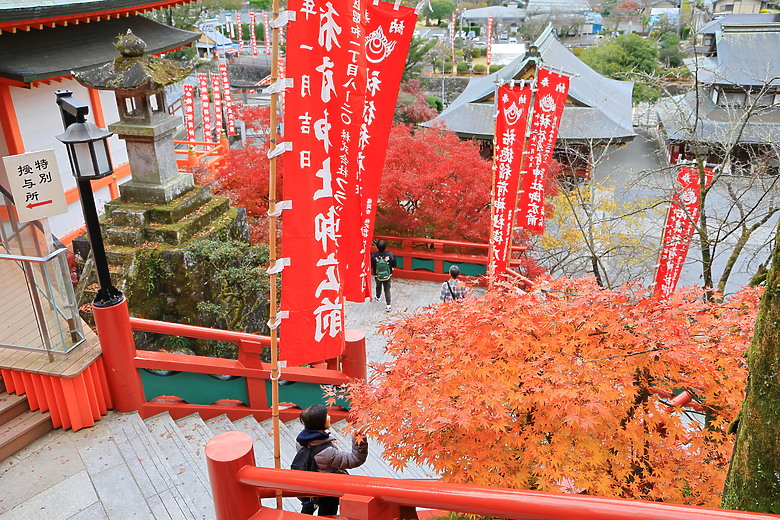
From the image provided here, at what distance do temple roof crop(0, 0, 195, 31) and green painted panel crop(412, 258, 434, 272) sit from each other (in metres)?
9.41

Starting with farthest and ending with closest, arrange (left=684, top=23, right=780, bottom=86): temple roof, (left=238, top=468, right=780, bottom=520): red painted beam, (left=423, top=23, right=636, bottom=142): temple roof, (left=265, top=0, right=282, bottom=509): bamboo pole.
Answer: (left=684, top=23, right=780, bottom=86): temple roof, (left=423, top=23, right=636, bottom=142): temple roof, (left=265, top=0, right=282, bottom=509): bamboo pole, (left=238, top=468, right=780, bottom=520): red painted beam

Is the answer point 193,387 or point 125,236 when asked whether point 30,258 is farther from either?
point 125,236

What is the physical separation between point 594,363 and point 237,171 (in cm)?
1116

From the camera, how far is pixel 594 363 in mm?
4363

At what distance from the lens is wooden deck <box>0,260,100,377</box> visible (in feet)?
17.4

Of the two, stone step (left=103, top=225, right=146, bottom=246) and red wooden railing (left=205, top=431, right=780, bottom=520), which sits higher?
red wooden railing (left=205, top=431, right=780, bottom=520)

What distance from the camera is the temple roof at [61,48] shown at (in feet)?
36.2

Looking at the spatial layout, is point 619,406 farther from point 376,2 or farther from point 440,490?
point 376,2

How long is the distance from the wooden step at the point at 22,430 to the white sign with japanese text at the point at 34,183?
191 cm

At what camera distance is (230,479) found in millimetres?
3582

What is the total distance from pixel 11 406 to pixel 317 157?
12.8ft

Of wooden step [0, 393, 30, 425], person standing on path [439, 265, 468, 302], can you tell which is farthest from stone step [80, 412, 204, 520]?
person standing on path [439, 265, 468, 302]

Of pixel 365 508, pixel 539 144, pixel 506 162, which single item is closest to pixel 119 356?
pixel 365 508

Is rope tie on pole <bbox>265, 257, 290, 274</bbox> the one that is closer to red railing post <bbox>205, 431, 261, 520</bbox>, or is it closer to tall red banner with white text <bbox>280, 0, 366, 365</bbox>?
tall red banner with white text <bbox>280, 0, 366, 365</bbox>
